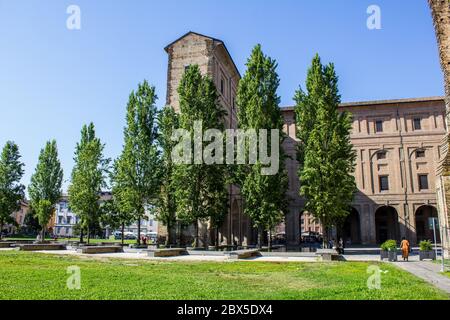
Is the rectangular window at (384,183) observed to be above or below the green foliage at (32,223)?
above

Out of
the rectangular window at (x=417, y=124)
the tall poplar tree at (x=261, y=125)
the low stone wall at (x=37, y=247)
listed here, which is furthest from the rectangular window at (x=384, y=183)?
the low stone wall at (x=37, y=247)

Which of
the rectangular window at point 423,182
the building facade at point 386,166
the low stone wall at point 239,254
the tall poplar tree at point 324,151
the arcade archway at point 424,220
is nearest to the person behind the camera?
the low stone wall at point 239,254

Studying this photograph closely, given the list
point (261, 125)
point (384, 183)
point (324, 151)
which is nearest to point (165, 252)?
point (261, 125)

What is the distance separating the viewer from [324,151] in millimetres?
27078

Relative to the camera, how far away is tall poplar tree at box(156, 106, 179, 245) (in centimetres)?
2970

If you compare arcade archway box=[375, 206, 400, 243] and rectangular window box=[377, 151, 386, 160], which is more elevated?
rectangular window box=[377, 151, 386, 160]

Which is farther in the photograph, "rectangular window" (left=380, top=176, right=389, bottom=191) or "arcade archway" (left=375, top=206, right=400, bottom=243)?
"arcade archway" (left=375, top=206, right=400, bottom=243)

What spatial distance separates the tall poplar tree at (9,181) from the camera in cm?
4245

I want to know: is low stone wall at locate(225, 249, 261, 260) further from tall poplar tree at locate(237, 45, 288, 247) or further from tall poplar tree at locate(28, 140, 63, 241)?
tall poplar tree at locate(28, 140, 63, 241)

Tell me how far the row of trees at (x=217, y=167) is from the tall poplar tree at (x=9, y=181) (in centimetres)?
1291

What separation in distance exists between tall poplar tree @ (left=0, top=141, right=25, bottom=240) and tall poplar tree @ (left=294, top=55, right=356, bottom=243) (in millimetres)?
35024

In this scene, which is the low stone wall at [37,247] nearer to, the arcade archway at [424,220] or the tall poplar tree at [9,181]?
the tall poplar tree at [9,181]

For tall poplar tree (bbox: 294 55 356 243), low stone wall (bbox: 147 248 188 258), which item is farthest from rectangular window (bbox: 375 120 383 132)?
low stone wall (bbox: 147 248 188 258)

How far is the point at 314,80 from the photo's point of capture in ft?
95.0
